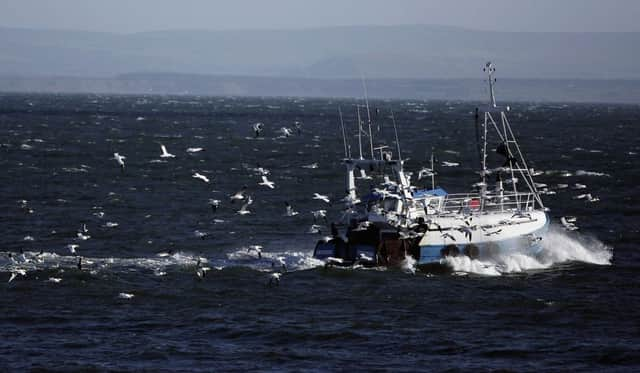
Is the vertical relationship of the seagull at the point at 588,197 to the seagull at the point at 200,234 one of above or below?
below

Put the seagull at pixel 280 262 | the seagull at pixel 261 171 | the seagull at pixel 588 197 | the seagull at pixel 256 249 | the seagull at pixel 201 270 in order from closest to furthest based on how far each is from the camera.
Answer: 1. the seagull at pixel 201 270
2. the seagull at pixel 280 262
3. the seagull at pixel 256 249
4. the seagull at pixel 261 171
5. the seagull at pixel 588 197

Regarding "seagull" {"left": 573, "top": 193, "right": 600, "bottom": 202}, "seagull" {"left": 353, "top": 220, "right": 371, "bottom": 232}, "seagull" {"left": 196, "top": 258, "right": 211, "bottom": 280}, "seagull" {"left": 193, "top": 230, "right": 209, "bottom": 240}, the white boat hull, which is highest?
"seagull" {"left": 353, "top": 220, "right": 371, "bottom": 232}

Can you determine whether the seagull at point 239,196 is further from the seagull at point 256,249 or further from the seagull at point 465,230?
the seagull at point 465,230

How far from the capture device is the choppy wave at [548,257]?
4941 cm

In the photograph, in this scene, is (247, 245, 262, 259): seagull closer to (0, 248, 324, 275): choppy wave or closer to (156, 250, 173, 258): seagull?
(0, 248, 324, 275): choppy wave

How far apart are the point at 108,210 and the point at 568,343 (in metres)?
35.1

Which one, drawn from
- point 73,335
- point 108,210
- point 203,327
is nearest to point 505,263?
point 203,327

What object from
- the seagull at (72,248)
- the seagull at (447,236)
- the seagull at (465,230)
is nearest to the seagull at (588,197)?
the seagull at (465,230)

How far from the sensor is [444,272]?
4872 cm

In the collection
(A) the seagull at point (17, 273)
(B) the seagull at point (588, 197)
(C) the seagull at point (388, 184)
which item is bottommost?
(B) the seagull at point (588, 197)

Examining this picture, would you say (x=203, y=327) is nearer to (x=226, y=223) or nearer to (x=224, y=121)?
(x=226, y=223)

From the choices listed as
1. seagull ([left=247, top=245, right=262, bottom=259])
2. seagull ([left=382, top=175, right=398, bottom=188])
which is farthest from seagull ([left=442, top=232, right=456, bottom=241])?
seagull ([left=247, top=245, right=262, bottom=259])

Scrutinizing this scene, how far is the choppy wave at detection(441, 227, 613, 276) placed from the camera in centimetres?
4941

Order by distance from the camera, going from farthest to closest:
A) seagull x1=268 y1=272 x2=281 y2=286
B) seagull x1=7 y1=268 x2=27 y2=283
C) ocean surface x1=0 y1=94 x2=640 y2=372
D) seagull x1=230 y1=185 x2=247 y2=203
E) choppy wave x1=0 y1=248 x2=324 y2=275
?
seagull x1=230 y1=185 x2=247 y2=203 → choppy wave x1=0 y1=248 x2=324 y2=275 → seagull x1=268 y1=272 x2=281 y2=286 → seagull x1=7 y1=268 x2=27 y2=283 → ocean surface x1=0 y1=94 x2=640 y2=372
